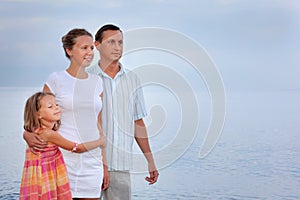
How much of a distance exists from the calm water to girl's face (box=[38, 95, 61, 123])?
343 centimetres

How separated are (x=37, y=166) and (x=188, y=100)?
73 centimetres

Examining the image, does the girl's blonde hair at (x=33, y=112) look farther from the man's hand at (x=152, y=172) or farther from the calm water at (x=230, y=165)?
the calm water at (x=230, y=165)

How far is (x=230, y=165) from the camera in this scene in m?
6.74

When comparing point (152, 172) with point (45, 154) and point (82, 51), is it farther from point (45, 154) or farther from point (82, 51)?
point (82, 51)

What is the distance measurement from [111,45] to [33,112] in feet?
1.42

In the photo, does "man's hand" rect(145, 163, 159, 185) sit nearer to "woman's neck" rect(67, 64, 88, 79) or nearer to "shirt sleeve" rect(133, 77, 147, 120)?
"shirt sleeve" rect(133, 77, 147, 120)

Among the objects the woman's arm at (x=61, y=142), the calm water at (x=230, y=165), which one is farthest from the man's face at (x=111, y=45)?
the calm water at (x=230, y=165)

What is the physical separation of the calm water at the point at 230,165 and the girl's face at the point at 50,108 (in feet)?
11.3

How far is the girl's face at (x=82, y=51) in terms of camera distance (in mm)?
2064

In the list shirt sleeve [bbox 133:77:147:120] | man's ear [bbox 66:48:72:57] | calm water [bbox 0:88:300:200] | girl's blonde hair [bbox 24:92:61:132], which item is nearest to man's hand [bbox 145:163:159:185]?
shirt sleeve [bbox 133:77:147:120]

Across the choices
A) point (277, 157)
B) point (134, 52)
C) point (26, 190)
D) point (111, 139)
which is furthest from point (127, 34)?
point (277, 157)

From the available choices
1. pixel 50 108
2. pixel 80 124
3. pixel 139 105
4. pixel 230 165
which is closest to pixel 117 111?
pixel 139 105

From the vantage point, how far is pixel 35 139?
2.01m

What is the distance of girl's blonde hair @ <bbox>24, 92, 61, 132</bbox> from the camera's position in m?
2.02
